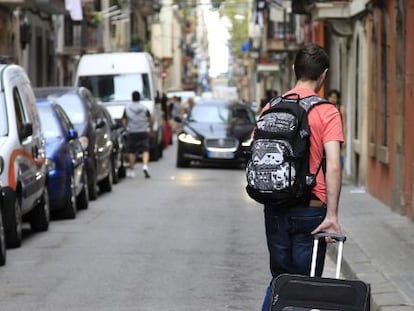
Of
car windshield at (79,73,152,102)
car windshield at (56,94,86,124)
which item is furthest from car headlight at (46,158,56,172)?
car windshield at (79,73,152,102)

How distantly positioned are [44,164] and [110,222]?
167cm

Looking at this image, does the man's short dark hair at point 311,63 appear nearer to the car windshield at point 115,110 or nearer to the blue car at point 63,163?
the blue car at point 63,163

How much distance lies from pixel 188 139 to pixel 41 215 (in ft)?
48.5

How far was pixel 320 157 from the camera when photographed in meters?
7.12

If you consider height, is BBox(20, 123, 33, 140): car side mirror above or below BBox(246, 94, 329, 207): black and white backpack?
below

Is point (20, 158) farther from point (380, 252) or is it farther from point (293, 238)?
point (293, 238)

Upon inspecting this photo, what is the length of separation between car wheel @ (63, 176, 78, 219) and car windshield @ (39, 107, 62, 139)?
808 mm

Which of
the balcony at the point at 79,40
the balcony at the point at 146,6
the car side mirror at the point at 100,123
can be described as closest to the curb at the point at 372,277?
the car side mirror at the point at 100,123

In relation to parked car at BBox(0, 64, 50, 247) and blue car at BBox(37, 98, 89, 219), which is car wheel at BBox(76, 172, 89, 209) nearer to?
blue car at BBox(37, 98, 89, 219)

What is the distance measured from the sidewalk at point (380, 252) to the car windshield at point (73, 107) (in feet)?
14.8

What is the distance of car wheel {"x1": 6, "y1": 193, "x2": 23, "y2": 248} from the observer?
43.8 ft

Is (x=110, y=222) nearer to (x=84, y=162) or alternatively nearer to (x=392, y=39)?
(x=84, y=162)

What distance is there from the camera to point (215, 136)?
2998cm

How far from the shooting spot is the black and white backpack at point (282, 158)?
6.94m
